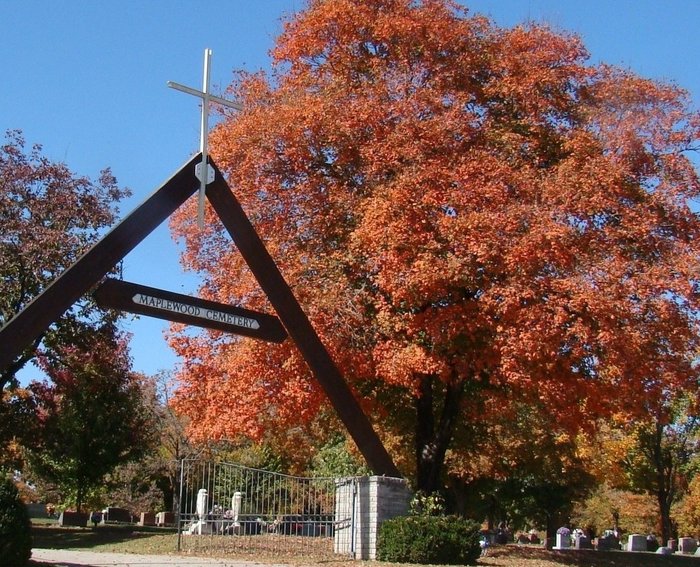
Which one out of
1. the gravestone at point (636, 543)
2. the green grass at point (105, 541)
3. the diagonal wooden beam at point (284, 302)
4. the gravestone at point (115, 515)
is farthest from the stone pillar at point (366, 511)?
the gravestone at point (115, 515)

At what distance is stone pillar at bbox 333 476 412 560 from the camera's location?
16.8 meters

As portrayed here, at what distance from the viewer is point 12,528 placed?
11.9 meters

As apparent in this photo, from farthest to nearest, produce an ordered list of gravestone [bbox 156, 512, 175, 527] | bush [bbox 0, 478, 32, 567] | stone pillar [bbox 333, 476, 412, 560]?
gravestone [bbox 156, 512, 175, 527] → stone pillar [bbox 333, 476, 412, 560] → bush [bbox 0, 478, 32, 567]

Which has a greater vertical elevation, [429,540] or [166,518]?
[429,540]

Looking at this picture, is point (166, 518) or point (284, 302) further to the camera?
point (166, 518)

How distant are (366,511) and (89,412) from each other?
1815cm

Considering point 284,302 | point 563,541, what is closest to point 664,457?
point 563,541

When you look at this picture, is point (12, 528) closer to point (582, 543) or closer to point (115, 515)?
point (582, 543)

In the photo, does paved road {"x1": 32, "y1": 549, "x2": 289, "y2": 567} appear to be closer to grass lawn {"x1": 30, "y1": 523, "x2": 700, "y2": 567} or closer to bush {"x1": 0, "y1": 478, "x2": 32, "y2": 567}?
grass lawn {"x1": 30, "y1": 523, "x2": 700, "y2": 567}

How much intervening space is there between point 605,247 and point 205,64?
9.00 meters

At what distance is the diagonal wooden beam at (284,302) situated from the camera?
1587 cm

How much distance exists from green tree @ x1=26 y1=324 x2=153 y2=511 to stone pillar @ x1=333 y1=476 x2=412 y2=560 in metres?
12.6

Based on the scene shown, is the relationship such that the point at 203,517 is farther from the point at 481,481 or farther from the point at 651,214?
the point at 481,481

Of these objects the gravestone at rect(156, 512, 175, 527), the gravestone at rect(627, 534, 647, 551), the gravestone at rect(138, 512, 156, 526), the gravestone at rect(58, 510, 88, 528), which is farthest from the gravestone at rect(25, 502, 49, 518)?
the gravestone at rect(627, 534, 647, 551)
